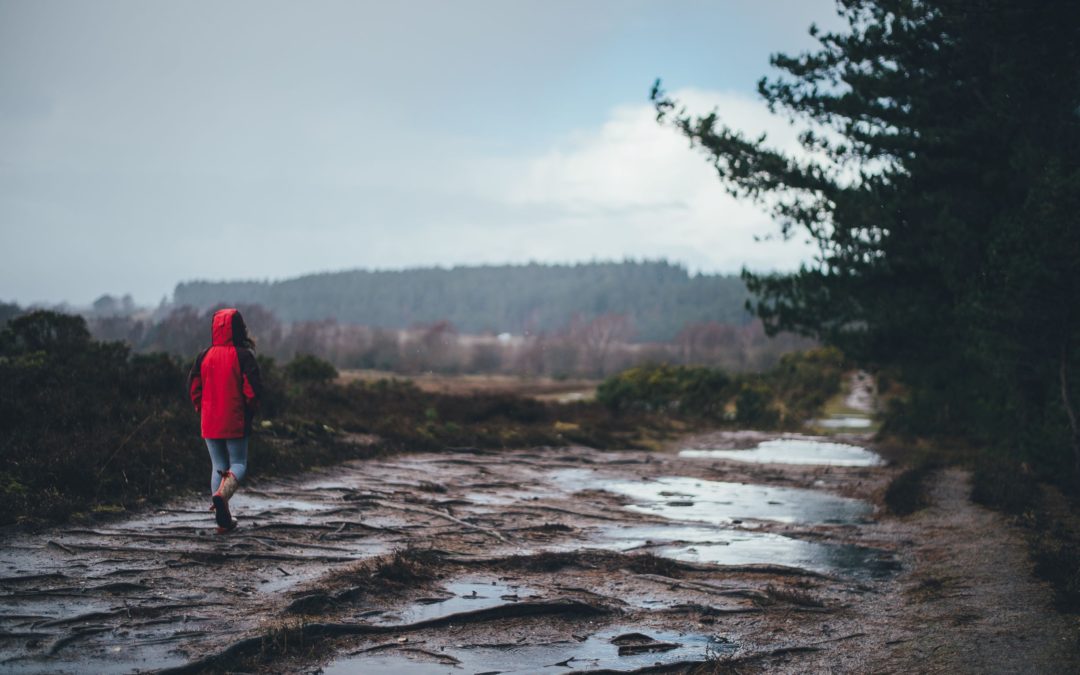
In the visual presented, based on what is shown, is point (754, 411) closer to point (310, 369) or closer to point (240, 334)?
point (310, 369)

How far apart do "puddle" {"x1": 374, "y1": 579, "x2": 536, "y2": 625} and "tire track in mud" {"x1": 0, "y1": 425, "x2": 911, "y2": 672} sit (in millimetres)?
36

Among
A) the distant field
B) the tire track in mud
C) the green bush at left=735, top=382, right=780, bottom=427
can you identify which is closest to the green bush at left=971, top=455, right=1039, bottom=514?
the tire track in mud

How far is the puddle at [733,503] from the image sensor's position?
474 inches

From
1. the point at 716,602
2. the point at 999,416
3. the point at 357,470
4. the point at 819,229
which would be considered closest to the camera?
the point at 716,602

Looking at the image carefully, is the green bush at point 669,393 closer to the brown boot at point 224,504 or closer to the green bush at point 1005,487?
the green bush at point 1005,487

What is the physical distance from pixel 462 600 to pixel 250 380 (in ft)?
11.6

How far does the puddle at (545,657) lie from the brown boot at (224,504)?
12.5 ft

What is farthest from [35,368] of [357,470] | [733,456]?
[733,456]

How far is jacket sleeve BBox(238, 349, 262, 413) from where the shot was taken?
344 inches

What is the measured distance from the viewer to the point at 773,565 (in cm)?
864

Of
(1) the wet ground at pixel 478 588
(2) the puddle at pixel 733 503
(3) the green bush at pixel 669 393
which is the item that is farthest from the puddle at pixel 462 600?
(3) the green bush at pixel 669 393

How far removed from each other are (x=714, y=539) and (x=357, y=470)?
6698 mm

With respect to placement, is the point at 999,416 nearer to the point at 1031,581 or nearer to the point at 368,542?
the point at 1031,581

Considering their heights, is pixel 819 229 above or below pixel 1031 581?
above
